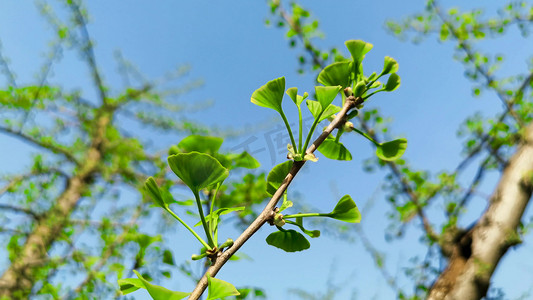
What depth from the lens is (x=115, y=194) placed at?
285cm

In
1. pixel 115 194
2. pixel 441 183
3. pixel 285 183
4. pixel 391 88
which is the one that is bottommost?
pixel 285 183

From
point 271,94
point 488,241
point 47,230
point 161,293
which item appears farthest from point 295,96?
point 47,230

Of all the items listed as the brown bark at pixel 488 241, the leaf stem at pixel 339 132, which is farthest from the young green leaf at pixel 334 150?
the brown bark at pixel 488 241

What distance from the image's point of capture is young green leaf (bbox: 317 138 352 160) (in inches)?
18.2

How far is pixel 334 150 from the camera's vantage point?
47 centimetres

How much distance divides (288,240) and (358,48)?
252 millimetres

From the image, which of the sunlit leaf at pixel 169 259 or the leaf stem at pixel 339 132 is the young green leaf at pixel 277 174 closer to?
the leaf stem at pixel 339 132

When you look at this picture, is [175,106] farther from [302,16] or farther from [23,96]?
[302,16]

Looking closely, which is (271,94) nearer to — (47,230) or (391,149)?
(391,149)

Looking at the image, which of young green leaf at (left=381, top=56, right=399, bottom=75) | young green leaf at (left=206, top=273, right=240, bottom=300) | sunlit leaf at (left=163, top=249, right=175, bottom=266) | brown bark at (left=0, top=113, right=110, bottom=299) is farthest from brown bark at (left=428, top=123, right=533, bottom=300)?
brown bark at (left=0, top=113, right=110, bottom=299)

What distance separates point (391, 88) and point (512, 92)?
5.35ft

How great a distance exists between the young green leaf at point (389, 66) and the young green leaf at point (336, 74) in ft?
0.15

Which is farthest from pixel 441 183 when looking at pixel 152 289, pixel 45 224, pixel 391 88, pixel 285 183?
pixel 45 224

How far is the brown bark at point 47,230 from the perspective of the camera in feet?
6.39
